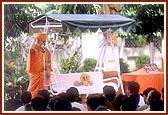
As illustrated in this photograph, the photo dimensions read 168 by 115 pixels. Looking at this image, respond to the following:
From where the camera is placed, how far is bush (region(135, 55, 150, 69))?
20.1 feet

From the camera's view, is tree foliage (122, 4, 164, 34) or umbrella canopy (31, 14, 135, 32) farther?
tree foliage (122, 4, 164, 34)

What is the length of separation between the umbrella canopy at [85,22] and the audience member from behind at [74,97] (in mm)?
594

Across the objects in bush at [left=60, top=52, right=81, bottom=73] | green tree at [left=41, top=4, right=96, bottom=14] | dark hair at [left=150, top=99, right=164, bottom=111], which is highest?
green tree at [left=41, top=4, right=96, bottom=14]

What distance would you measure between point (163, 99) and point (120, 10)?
3.23 ft

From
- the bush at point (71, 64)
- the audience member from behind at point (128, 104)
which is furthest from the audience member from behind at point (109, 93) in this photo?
the bush at point (71, 64)

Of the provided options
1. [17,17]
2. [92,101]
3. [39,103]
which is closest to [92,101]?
[92,101]

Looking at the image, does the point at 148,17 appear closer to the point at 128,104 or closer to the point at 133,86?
the point at 133,86

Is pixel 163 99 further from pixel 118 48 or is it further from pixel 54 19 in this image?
pixel 54 19

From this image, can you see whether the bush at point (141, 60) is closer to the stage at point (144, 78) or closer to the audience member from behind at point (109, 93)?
the stage at point (144, 78)

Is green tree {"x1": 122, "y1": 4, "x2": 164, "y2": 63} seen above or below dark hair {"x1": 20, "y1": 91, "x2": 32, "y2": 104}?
above

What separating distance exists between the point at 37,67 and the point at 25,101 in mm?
358

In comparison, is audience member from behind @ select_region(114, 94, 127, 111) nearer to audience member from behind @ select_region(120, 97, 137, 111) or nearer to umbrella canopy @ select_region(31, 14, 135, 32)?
audience member from behind @ select_region(120, 97, 137, 111)

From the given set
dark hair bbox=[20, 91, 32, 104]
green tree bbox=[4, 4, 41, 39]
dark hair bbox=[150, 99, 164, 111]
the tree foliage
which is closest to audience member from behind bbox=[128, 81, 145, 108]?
dark hair bbox=[150, 99, 164, 111]

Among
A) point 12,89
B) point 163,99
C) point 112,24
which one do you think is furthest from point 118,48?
point 12,89
